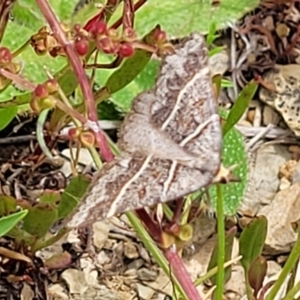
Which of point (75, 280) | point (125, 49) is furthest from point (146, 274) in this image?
point (125, 49)

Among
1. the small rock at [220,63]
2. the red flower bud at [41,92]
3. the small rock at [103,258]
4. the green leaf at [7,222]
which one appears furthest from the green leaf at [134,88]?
the red flower bud at [41,92]

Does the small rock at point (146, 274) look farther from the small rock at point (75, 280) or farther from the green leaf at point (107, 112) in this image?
the green leaf at point (107, 112)

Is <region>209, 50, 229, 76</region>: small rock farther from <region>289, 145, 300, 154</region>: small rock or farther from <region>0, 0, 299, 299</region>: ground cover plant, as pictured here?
<region>289, 145, 300, 154</region>: small rock

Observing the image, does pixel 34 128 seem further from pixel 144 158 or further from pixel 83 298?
pixel 144 158

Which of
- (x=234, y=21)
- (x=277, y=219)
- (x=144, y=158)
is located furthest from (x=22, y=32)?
(x=144, y=158)

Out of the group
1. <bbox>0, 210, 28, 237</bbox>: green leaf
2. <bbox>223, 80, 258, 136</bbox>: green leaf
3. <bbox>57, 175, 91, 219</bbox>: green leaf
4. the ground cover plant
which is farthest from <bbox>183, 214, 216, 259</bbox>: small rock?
<bbox>0, 210, 28, 237</bbox>: green leaf
